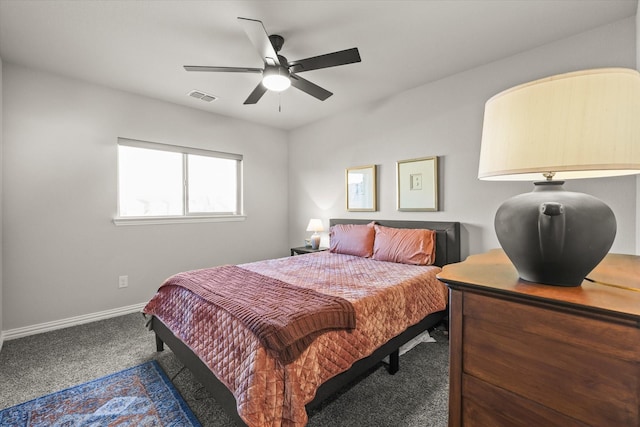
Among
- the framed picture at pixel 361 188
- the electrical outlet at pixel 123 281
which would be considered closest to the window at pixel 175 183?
the electrical outlet at pixel 123 281

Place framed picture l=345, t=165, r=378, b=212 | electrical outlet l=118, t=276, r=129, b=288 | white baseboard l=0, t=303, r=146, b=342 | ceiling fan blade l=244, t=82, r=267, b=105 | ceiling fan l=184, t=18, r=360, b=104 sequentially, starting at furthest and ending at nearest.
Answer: framed picture l=345, t=165, r=378, b=212, electrical outlet l=118, t=276, r=129, b=288, white baseboard l=0, t=303, r=146, b=342, ceiling fan blade l=244, t=82, r=267, b=105, ceiling fan l=184, t=18, r=360, b=104

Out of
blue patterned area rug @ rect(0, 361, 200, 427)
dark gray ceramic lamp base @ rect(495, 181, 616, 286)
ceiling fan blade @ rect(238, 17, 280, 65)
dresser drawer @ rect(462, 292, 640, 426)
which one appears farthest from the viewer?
ceiling fan blade @ rect(238, 17, 280, 65)

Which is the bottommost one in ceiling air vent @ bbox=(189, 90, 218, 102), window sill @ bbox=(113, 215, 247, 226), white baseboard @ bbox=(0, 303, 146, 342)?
white baseboard @ bbox=(0, 303, 146, 342)

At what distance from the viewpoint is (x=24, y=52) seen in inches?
96.3

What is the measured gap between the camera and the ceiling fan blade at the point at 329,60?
1922 millimetres

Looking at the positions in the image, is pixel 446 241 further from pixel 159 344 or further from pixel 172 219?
pixel 172 219

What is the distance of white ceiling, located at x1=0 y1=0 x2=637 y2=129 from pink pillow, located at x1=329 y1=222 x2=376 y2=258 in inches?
65.8

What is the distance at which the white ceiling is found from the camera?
1948 millimetres

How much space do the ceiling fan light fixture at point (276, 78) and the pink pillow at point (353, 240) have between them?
6.05 feet

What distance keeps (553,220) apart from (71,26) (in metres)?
3.17

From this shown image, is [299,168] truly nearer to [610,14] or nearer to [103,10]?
[103,10]

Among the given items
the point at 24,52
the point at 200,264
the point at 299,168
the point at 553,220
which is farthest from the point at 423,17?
the point at 200,264

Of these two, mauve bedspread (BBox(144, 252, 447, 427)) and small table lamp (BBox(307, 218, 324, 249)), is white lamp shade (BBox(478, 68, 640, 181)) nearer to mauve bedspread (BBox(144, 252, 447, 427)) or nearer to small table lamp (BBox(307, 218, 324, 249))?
mauve bedspread (BBox(144, 252, 447, 427))

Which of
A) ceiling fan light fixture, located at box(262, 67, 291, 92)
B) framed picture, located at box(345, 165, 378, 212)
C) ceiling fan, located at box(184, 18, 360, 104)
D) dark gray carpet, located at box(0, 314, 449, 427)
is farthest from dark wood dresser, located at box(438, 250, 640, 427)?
framed picture, located at box(345, 165, 378, 212)
